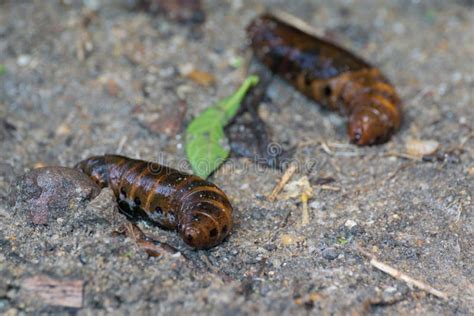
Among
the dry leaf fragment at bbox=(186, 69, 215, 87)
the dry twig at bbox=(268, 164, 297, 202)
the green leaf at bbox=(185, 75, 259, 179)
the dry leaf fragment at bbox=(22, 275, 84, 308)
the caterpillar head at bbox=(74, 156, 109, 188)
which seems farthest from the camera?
the dry leaf fragment at bbox=(186, 69, 215, 87)

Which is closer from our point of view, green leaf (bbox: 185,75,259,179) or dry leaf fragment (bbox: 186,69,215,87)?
green leaf (bbox: 185,75,259,179)

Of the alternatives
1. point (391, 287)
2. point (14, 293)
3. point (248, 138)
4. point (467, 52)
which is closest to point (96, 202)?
point (14, 293)

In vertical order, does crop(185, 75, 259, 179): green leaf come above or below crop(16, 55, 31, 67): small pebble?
below

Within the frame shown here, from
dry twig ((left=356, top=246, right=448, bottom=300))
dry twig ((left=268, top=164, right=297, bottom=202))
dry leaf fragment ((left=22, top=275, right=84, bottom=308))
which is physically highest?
dry leaf fragment ((left=22, top=275, right=84, bottom=308))

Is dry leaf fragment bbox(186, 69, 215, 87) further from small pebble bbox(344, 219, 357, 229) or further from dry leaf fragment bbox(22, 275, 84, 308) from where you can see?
dry leaf fragment bbox(22, 275, 84, 308)

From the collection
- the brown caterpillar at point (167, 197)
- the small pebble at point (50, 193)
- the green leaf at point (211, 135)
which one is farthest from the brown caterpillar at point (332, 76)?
the small pebble at point (50, 193)

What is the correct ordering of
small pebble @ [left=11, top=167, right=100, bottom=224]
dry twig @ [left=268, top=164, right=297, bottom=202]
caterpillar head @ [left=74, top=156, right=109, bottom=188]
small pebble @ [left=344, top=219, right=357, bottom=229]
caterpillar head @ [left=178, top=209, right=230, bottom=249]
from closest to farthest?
caterpillar head @ [left=178, top=209, right=230, bottom=249] < small pebble @ [left=11, top=167, right=100, bottom=224] < small pebble @ [left=344, top=219, right=357, bottom=229] < caterpillar head @ [left=74, top=156, right=109, bottom=188] < dry twig @ [left=268, top=164, right=297, bottom=202]

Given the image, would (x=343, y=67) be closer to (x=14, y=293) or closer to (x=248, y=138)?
(x=248, y=138)

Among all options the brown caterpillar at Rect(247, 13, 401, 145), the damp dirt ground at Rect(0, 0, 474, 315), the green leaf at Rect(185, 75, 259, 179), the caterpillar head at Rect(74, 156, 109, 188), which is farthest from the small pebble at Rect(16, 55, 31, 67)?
the brown caterpillar at Rect(247, 13, 401, 145)
